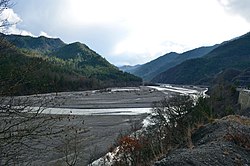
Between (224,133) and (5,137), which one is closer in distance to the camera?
(5,137)

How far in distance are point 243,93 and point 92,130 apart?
Answer: 2895cm

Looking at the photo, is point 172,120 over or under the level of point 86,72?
under

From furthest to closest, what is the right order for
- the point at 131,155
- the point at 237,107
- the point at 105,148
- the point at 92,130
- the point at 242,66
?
the point at 242,66 < the point at 237,107 < the point at 92,130 < the point at 105,148 < the point at 131,155

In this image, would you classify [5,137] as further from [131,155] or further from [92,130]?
[92,130]

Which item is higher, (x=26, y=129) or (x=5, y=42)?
→ (x=5, y=42)

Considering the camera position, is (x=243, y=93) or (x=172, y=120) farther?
(x=243, y=93)

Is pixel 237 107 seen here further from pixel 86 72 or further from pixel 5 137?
pixel 86 72

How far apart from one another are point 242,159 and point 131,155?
11458mm

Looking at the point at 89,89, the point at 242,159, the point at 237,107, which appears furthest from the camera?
the point at 89,89

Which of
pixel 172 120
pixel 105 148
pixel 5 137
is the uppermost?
pixel 5 137

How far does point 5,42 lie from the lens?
6406 millimetres

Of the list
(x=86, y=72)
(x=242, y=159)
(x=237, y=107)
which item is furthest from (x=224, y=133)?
(x=86, y=72)

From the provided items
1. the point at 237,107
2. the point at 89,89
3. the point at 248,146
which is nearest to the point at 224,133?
the point at 248,146

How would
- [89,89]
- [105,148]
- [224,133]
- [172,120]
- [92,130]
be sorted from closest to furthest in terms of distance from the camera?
1. [224,133]
2. [105,148]
3. [172,120]
4. [92,130]
5. [89,89]
